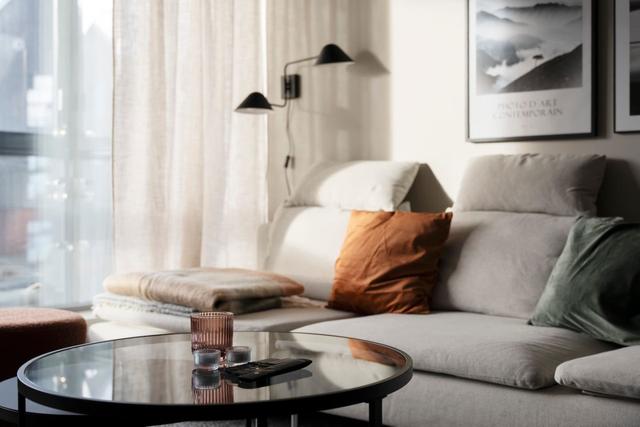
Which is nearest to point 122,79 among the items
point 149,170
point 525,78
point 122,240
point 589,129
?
point 149,170

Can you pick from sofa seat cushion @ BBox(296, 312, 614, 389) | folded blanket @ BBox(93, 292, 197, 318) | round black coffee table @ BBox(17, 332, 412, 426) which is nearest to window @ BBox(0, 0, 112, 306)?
folded blanket @ BBox(93, 292, 197, 318)

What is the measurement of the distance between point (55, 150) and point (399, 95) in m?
1.49

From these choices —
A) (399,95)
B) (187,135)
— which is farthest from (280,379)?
(187,135)

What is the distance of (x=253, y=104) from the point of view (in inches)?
151

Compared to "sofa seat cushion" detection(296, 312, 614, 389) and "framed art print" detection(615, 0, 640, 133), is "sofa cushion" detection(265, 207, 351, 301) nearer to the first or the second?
"sofa seat cushion" detection(296, 312, 614, 389)

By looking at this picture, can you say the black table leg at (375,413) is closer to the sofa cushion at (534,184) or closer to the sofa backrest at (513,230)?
the sofa backrest at (513,230)

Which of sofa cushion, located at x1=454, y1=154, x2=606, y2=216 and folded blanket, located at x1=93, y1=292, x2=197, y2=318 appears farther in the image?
folded blanket, located at x1=93, y1=292, x2=197, y2=318

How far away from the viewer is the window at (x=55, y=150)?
358 cm

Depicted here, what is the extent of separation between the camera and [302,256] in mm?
3631

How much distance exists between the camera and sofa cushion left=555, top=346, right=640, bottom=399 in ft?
6.70

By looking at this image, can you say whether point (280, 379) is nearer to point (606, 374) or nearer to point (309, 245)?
point (606, 374)

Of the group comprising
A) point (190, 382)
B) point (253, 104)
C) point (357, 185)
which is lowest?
point (190, 382)

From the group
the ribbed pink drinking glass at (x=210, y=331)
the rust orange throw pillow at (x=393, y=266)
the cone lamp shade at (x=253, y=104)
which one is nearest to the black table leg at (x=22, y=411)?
the ribbed pink drinking glass at (x=210, y=331)

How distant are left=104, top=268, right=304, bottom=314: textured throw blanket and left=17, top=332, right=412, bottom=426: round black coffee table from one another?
2.30ft
